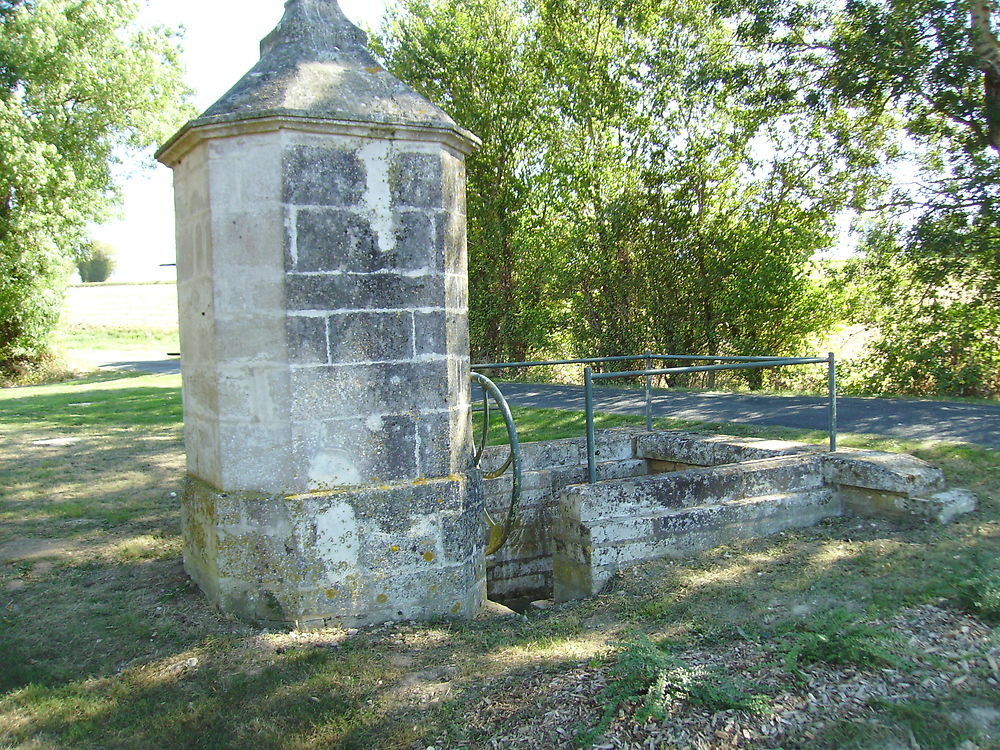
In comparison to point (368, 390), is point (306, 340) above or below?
above

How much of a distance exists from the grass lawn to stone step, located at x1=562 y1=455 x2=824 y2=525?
40 cm

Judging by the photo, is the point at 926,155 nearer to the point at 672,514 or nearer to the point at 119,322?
the point at 672,514

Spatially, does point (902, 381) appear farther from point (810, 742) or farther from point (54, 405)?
point (54, 405)

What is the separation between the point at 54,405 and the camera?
13.9 metres

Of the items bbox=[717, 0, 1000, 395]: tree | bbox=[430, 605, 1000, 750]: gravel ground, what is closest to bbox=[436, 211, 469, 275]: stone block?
bbox=[430, 605, 1000, 750]: gravel ground

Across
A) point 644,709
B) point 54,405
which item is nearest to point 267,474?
point 644,709

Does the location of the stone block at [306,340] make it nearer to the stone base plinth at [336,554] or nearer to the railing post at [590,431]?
the stone base plinth at [336,554]

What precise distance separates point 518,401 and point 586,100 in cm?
722

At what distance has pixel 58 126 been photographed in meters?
19.5

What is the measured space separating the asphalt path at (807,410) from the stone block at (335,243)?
592 cm

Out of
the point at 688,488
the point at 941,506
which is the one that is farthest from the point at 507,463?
the point at 941,506

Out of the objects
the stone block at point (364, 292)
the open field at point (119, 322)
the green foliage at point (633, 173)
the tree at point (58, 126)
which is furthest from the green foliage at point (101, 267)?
the stone block at point (364, 292)

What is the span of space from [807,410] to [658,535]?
5474mm

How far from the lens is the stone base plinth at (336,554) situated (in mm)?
4172
